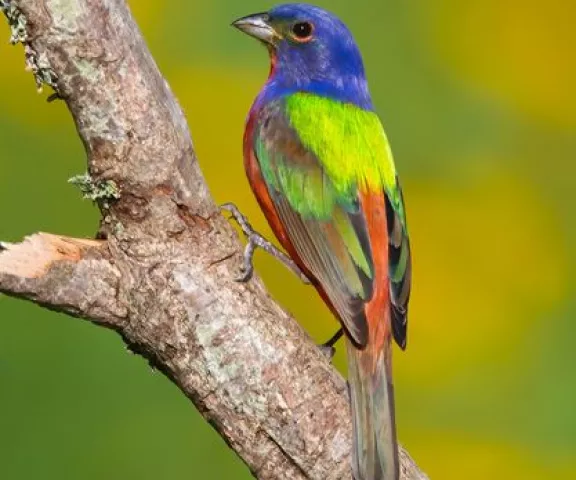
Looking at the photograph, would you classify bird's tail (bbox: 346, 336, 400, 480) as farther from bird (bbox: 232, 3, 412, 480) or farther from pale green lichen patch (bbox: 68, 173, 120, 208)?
pale green lichen patch (bbox: 68, 173, 120, 208)

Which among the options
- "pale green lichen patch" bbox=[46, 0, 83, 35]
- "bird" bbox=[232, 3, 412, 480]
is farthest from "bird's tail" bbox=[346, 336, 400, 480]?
"pale green lichen patch" bbox=[46, 0, 83, 35]

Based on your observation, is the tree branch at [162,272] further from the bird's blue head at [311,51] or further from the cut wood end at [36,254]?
the bird's blue head at [311,51]

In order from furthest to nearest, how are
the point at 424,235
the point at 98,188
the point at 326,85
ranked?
the point at 424,235 → the point at 326,85 → the point at 98,188

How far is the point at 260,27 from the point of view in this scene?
490 cm

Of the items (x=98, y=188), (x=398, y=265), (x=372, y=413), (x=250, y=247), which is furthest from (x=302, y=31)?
(x=372, y=413)

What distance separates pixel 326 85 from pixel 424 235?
195 centimetres

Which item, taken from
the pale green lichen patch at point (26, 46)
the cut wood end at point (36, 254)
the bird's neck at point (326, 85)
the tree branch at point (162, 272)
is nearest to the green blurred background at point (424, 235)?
the bird's neck at point (326, 85)

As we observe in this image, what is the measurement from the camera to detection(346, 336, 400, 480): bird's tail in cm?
379

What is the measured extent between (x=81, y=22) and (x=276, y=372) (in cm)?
105

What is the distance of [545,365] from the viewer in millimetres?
6379

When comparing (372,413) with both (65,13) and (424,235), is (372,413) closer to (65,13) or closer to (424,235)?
(65,13)

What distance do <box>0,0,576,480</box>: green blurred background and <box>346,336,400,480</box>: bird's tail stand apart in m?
2.00

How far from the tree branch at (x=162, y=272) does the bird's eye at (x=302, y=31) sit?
1216mm

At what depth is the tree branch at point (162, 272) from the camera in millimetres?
3574
